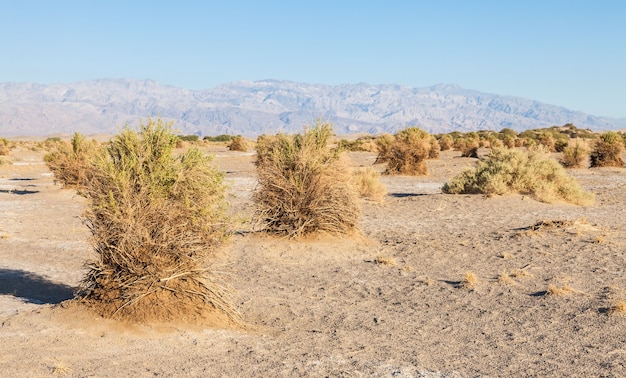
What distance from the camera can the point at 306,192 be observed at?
14.7 metres

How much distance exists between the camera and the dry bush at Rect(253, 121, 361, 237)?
14.7 metres

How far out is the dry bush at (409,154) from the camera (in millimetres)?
29797

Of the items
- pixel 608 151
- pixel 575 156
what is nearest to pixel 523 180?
pixel 575 156

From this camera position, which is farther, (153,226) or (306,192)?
(306,192)

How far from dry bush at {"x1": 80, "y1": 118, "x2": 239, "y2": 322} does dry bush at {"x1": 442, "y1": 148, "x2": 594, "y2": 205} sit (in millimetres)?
14450

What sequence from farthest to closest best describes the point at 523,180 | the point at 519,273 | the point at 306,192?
the point at 523,180
the point at 306,192
the point at 519,273

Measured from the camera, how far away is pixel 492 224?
683 inches

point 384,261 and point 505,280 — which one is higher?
point 505,280

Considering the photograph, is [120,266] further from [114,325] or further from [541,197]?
[541,197]

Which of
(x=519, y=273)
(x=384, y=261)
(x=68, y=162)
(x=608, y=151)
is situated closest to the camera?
(x=519, y=273)

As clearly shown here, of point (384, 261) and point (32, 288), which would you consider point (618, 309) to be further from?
point (32, 288)

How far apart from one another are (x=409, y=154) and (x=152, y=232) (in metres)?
22.4

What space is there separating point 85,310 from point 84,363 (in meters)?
1.54

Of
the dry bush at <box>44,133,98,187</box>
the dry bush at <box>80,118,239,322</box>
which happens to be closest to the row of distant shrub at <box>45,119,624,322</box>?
the dry bush at <box>80,118,239,322</box>
